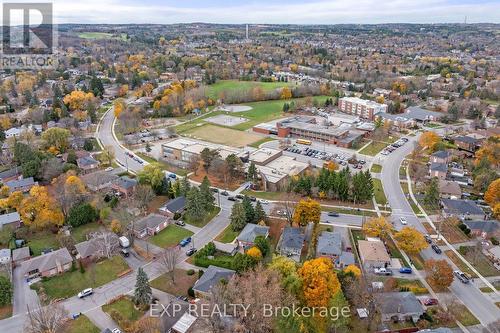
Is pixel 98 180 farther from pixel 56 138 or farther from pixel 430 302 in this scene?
pixel 430 302

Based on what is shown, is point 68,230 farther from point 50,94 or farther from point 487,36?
point 487,36


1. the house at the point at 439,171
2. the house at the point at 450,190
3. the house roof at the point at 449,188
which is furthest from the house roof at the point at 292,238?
the house at the point at 439,171

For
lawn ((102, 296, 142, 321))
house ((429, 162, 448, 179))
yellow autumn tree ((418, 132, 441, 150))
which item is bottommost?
lawn ((102, 296, 142, 321))

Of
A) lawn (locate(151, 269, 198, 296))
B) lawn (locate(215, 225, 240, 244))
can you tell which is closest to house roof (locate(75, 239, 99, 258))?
lawn (locate(151, 269, 198, 296))

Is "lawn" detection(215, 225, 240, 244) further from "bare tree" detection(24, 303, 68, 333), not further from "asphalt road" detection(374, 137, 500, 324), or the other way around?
"asphalt road" detection(374, 137, 500, 324)

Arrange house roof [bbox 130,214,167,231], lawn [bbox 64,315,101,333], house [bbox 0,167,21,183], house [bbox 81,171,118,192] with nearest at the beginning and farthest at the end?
lawn [bbox 64,315,101,333]
house roof [bbox 130,214,167,231]
house [bbox 81,171,118,192]
house [bbox 0,167,21,183]

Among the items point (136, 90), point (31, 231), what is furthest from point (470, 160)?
point (136, 90)

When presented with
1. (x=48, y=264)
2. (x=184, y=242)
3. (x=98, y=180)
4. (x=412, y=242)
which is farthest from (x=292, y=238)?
(x=98, y=180)
